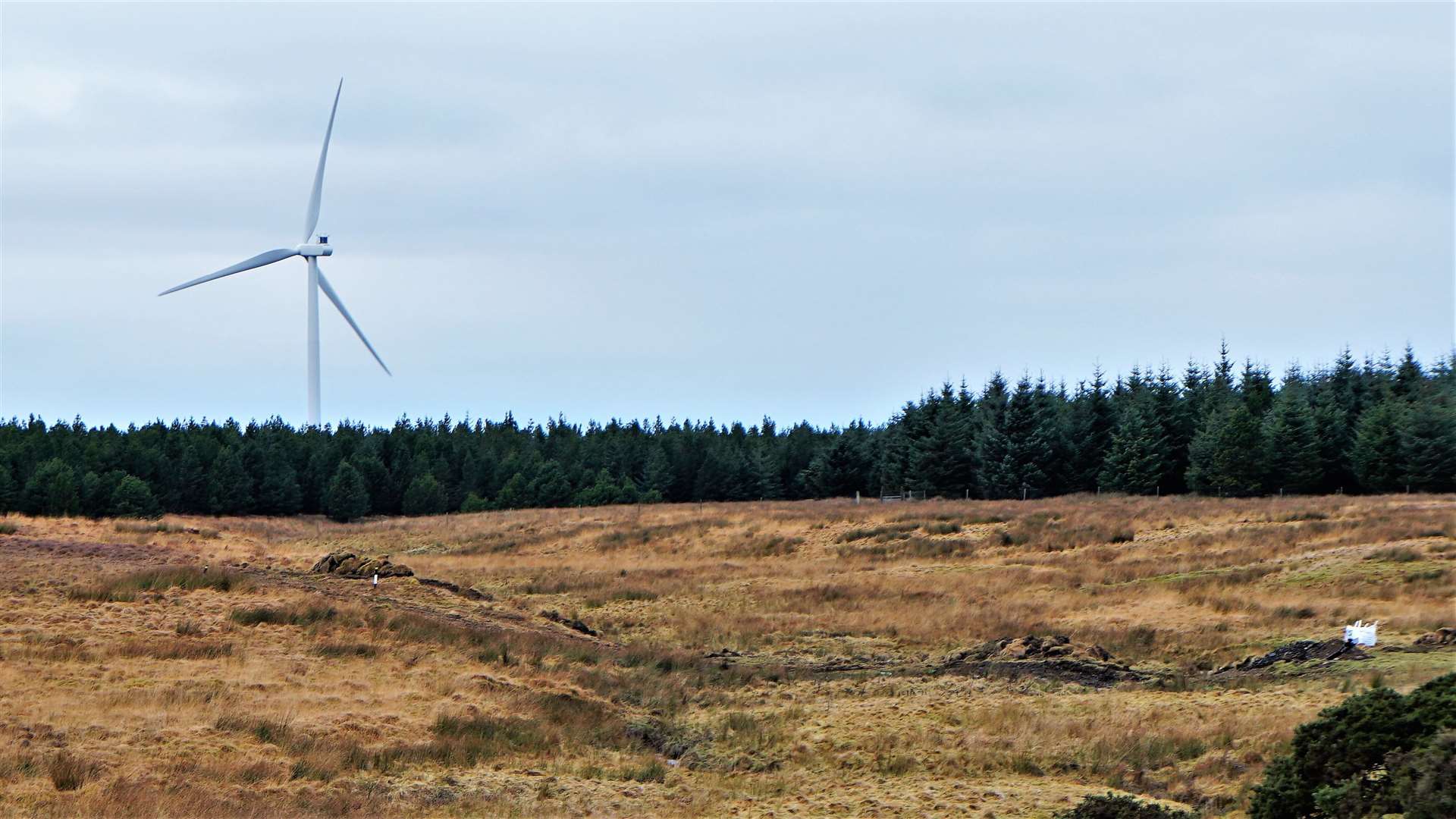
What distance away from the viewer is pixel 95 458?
102 m

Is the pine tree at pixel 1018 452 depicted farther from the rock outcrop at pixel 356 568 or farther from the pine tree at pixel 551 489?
the rock outcrop at pixel 356 568

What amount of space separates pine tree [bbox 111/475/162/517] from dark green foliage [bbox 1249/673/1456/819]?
89.4 m

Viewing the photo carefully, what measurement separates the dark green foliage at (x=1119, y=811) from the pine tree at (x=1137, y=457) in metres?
66.5

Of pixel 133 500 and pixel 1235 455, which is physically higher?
pixel 133 500

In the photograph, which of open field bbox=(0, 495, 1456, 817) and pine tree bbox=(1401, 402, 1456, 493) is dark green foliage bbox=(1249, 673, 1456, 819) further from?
→ pine tree bbox=(1401, 402, 1456, 493)

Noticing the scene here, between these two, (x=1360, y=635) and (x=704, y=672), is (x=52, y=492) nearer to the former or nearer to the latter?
(x=704, y=672)

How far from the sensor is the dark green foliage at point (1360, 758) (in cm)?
1238

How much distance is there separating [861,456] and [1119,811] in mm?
89742

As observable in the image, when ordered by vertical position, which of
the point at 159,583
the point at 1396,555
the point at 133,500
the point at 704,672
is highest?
the point at 133,500

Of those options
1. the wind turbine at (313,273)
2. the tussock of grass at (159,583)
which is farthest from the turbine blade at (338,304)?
Result: the tussock of grass at (159,583)

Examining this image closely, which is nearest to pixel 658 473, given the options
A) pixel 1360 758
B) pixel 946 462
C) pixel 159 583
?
pixel 946 462

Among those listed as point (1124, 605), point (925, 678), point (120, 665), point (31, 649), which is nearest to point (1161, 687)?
point (925, 678)

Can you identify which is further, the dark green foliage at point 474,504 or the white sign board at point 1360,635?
the dark green foliage at point 474,504

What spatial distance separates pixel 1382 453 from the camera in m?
72.3
